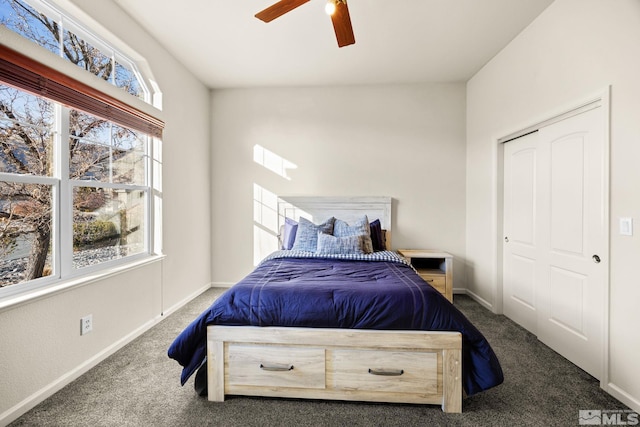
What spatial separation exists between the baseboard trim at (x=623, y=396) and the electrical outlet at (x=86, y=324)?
3.56 m

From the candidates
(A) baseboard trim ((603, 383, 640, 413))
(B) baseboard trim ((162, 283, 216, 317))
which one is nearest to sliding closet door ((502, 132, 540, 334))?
(A) baseboard trim ((603, 383, 640, 413))

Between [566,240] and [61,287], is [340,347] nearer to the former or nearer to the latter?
[61,287]

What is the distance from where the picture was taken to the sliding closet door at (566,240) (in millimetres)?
1966

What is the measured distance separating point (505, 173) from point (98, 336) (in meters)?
4.10

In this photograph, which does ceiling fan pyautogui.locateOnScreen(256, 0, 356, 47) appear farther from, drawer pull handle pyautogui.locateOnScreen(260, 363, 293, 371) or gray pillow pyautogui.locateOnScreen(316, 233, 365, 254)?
drawer pull handle pyautogui.locateOnScreen(260, 363, 293, 371)

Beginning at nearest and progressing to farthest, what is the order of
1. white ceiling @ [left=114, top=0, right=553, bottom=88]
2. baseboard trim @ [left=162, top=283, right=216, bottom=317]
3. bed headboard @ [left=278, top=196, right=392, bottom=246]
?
white ceiling @ [left=114, top=0, right=553, bottom=88]
baseboard trim @ [left=162, top=283, right=216, bottom=317]
bed headboard @ [left=278, top=196, right=392, bottom=246]

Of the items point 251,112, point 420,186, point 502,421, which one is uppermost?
point 251,112

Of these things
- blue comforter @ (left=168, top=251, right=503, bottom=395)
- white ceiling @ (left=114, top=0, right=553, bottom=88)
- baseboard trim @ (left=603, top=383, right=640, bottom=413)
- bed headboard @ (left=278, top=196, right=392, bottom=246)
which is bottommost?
baseboard trim @ (left=603, top=383, right=640, bottom=413)

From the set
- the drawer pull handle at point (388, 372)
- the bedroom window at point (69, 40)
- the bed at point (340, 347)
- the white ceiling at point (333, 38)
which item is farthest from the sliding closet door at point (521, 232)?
the bedroom window at point (69, 40)

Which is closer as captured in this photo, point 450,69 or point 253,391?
point 253,391

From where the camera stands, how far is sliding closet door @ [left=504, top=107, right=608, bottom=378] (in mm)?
1966

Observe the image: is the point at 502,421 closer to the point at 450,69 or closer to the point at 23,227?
the point at 23,227

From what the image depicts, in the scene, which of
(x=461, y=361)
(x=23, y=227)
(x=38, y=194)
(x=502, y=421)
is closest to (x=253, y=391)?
(x=461, y=361)

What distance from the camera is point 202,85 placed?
12.6ft
